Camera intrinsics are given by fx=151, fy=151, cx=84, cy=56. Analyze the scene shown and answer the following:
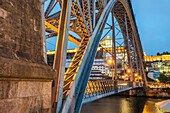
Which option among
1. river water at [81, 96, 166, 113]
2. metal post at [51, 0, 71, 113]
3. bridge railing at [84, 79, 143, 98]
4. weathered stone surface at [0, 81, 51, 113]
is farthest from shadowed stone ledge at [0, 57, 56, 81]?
river water at [81, 96, 166, 113]

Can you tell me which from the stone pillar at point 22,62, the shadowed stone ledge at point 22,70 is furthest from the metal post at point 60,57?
the shadowed stone ledge at point 22,70

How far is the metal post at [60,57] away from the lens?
4316 millimetres

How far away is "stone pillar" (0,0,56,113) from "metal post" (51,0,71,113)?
46.4 inches

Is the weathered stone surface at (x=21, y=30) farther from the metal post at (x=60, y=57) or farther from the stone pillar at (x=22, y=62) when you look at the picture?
the metal post at (x=60, y=57)

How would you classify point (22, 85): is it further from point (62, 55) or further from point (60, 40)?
point (60, 40)

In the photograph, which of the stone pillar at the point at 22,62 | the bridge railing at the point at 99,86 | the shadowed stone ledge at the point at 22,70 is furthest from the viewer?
the bridge railing at the point at 99,86

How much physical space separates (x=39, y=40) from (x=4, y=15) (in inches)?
35.6

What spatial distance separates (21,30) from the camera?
2.84m

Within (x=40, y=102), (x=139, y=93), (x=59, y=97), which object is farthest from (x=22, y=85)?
(x=139, y=93)

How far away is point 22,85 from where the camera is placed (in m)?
2.56

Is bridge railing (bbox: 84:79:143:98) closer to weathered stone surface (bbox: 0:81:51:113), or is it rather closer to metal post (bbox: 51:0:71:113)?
metal post (bbox: 51:0:71:113)

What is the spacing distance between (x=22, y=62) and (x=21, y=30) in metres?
0.68

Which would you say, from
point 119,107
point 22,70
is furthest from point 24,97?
point 119,107

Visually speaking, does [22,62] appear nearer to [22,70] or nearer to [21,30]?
[22,70]
